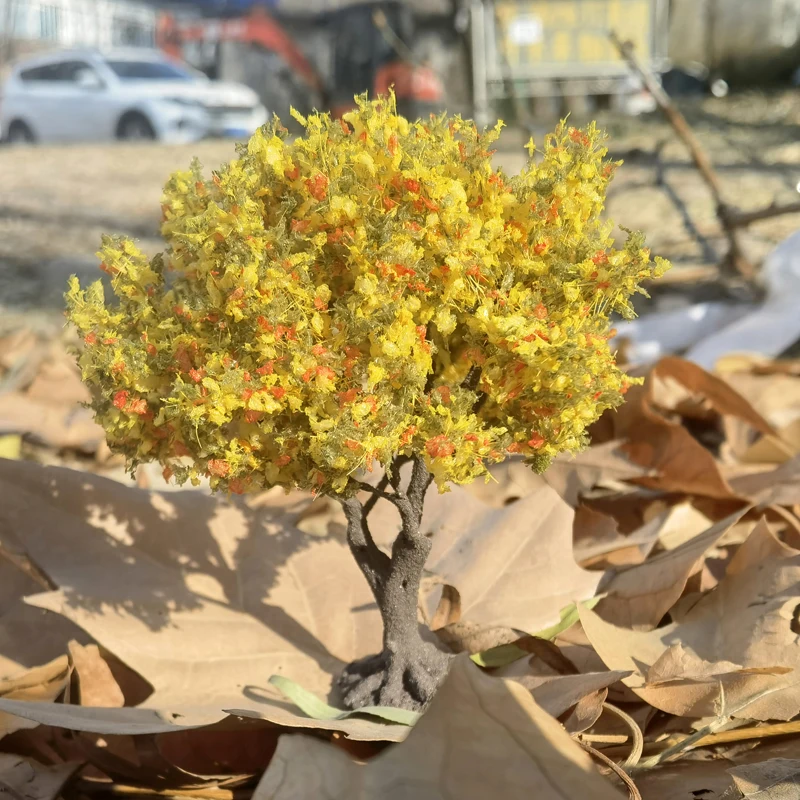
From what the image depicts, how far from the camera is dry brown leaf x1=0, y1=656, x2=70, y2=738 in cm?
93

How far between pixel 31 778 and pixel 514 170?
369 cm

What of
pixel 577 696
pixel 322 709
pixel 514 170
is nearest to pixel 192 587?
pixel 322 709

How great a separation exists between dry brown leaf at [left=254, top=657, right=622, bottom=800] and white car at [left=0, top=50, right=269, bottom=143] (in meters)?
5.07

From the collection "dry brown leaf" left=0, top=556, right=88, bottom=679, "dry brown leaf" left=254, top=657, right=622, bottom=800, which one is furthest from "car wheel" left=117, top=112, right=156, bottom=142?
"dry brown leaf" left=254, top=657, right=622, bottom=800

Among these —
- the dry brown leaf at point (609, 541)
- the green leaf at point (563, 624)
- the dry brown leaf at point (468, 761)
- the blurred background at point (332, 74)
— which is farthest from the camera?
the blurred background at point (332, 74)

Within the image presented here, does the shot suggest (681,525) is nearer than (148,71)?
Yes

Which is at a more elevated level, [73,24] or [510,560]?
[73,24]

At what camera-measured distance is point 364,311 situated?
0.70m

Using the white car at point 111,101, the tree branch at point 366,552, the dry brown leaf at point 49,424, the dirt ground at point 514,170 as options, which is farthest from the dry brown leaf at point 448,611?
the white car at point 111,101

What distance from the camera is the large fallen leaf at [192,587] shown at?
0.93 m

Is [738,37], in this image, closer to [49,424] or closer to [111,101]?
[111,101]

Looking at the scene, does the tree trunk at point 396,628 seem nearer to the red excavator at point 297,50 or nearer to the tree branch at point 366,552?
the tree branch at point 366,552

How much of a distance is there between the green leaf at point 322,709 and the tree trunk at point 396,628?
3 centimetres

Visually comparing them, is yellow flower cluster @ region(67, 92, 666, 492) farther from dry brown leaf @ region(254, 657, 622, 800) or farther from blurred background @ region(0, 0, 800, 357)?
blurred background @ region(0, 0, 800, 357)
